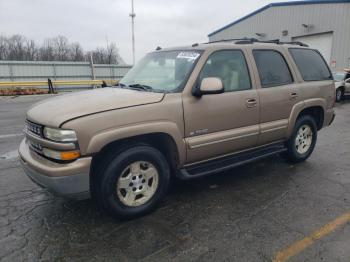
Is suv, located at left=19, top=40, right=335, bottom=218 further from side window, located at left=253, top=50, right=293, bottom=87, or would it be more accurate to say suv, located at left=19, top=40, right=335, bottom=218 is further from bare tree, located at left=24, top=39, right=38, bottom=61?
bare tree, located at left=24, top=39, right=38, bottom=61

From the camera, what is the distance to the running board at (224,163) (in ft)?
11.7

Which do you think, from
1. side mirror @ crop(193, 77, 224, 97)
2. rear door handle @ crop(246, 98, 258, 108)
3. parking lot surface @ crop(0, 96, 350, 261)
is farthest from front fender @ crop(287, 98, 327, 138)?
side mirror @ crop(193, 77, 224, 97)

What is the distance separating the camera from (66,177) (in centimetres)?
276

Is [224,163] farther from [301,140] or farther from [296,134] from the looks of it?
[301,140]

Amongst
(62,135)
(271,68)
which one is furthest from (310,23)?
(62,135)

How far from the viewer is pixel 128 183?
3180 mm

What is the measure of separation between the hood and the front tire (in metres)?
0.49

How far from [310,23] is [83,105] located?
21.7m

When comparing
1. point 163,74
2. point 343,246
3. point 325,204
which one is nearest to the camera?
point 343,246

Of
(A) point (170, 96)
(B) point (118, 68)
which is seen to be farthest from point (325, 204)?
(B) point (118, 68)

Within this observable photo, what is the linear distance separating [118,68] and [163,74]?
2030cm

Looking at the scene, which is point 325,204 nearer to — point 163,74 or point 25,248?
point 163,74

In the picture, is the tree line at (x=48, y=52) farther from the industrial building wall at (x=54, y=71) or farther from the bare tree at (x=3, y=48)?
the industrial building wall at (x=54, y=71)

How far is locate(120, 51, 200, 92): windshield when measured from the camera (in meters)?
3.58
